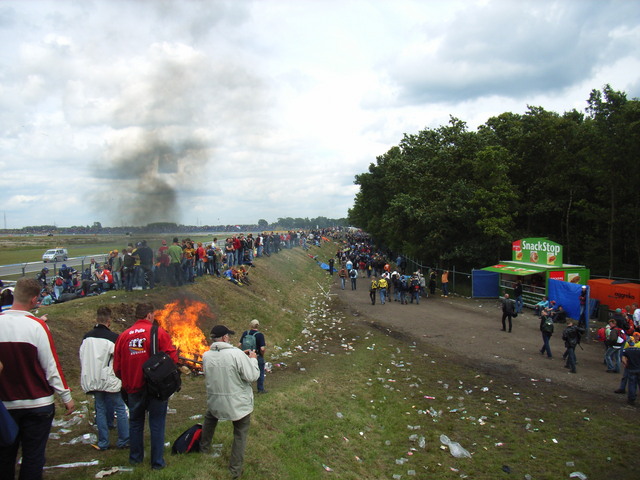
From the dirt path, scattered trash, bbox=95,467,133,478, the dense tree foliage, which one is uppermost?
the dense tree foliage

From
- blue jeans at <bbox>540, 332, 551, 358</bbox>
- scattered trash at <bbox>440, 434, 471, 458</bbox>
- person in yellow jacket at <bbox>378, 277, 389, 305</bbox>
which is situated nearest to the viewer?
scattered trash at <bbox>440, 434, 471, 458</bbox>

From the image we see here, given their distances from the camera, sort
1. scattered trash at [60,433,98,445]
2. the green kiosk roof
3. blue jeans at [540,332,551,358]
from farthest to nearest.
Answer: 1. the green kiosk roof
2. blue jeans at [540,332,551,358]
3. scattered trash at [60,433,98,445]

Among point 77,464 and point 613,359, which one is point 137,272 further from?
point 613,359

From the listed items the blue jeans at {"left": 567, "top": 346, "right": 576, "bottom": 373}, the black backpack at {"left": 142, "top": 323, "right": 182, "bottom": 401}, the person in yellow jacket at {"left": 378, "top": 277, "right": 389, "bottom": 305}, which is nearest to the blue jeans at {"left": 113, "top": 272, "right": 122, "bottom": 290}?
the black backpack at {"left": 142, "top": 323, "right": 182, "bottom": 401}

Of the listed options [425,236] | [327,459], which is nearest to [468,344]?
[327,459]

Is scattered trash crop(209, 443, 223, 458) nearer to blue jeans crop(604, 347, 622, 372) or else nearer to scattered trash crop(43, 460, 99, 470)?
scattered trash crop(43, 460, 99, 470)

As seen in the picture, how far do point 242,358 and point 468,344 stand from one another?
510 inches

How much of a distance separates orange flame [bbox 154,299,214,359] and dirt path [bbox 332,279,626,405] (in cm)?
873

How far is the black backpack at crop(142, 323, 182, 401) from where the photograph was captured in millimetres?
4758

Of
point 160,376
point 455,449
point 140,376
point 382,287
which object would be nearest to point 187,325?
point 140,376

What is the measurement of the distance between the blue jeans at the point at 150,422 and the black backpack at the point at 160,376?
10.2 inches

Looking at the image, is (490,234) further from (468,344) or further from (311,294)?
(468,344)

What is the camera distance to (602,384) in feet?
38.2

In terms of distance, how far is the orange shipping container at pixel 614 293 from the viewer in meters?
19.0
